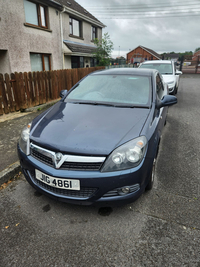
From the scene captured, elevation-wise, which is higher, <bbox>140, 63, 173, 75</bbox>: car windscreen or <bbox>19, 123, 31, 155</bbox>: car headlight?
<bbox>140, 63, 173, 75</bbox>: car windscreen

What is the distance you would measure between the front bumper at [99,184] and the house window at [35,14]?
1106 cm

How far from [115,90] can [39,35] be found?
10.1 m

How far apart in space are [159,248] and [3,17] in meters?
10.7

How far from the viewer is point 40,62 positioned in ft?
39.0

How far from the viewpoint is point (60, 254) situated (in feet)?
6.00

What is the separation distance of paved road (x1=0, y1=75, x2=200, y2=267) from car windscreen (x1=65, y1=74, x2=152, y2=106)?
1347mm

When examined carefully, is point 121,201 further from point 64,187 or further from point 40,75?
point 40,75

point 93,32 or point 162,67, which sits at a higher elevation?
point 93,32

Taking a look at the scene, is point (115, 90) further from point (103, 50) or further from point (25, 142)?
point (103, 50)

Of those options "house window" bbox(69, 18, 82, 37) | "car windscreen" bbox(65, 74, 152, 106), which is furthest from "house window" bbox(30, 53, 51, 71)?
"car windscreen" bbox(65, 74, 152, 106)

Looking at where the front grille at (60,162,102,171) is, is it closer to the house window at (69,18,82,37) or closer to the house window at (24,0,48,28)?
the house window at (24,0,48,28)

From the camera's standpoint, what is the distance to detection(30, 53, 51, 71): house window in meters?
11.2

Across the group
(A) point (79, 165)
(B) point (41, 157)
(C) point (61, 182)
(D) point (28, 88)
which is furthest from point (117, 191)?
(D) point (28, 88)

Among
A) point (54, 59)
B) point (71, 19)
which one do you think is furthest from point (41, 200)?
point (71, 19)
